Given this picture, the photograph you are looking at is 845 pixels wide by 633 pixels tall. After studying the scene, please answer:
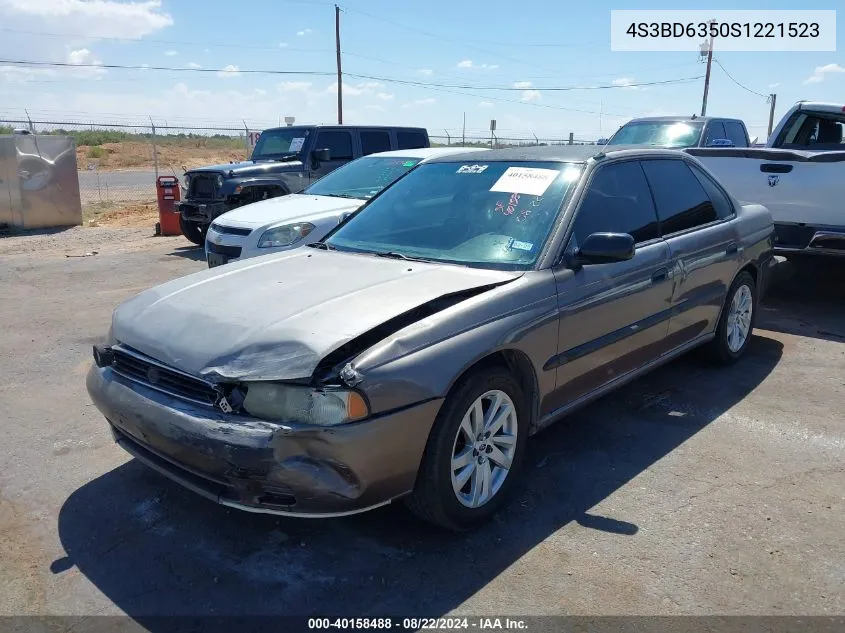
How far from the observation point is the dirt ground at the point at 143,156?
136ft

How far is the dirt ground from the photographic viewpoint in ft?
136

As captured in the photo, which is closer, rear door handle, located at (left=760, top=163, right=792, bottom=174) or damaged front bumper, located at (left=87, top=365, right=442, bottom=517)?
damaged front bumper, located at (left=87, top=365, right=442, bottom=517)

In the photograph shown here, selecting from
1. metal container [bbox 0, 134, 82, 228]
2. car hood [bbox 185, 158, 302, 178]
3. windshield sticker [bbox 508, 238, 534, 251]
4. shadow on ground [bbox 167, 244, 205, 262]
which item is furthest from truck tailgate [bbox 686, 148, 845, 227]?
metal container [bbox 0, 134, 82, 228]

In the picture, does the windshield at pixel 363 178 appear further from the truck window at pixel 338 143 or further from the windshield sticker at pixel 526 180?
the windshield sticker at pixel 526 180

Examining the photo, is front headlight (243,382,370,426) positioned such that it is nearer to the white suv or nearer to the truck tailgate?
the white suv

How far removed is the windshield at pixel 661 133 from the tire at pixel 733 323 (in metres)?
6.62

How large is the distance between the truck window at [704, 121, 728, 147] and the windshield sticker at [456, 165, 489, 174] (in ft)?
28.5

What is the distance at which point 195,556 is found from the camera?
3092 mm

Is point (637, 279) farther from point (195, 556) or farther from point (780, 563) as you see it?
point (195, 556)

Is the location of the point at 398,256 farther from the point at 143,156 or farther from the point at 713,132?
the point at 143,156

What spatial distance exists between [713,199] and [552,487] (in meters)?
2.80

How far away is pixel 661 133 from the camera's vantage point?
11.9 metres

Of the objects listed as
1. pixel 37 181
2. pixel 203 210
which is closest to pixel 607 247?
pixel 203 210

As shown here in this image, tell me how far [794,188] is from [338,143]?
7.12m
